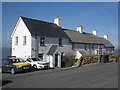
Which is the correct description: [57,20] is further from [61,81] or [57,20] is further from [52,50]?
[61,81]

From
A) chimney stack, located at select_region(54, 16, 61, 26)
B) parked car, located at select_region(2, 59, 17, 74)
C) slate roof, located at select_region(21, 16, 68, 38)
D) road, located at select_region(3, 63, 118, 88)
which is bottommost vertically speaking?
road, located at select_region(3, 63, 118, 88)

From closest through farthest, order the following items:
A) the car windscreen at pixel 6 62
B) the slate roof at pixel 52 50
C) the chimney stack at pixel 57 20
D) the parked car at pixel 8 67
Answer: the parked car at pixel 8 67
the car windscreen at pixel 6 62
the slate roof at pixel 52 50
the chimney stack at pixel 57 20

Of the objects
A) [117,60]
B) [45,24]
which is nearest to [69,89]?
[45,24]

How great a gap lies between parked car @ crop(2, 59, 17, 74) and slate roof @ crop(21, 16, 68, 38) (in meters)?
8.29

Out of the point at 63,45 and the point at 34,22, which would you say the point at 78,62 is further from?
the point at 34,22

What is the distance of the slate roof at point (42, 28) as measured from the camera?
35438 mm

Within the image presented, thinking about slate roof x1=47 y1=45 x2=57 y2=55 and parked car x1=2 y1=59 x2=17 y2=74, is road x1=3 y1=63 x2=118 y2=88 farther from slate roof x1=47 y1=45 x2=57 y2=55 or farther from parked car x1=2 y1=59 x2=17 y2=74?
slate roof x1=47 y1=45 x2=57 y2=55

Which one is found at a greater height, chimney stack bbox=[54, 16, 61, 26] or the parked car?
chimney stack bbox=[54, 16, 61, 26]

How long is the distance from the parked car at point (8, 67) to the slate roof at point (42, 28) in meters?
8.29

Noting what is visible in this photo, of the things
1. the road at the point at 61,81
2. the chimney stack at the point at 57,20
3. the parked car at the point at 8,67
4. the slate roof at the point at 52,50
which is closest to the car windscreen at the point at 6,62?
the parked car at the point at 8,67

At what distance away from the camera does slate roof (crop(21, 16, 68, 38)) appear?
35.4 metres

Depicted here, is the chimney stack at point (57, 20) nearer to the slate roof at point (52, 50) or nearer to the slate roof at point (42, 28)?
the slate roof at point (42, 28)

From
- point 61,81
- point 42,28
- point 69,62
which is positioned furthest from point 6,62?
point 69,62

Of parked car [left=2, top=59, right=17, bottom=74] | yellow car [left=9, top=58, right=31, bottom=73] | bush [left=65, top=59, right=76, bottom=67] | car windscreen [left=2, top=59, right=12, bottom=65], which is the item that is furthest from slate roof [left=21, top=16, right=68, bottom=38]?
parked car [left=2, top=59, right=17, bottom=74]
